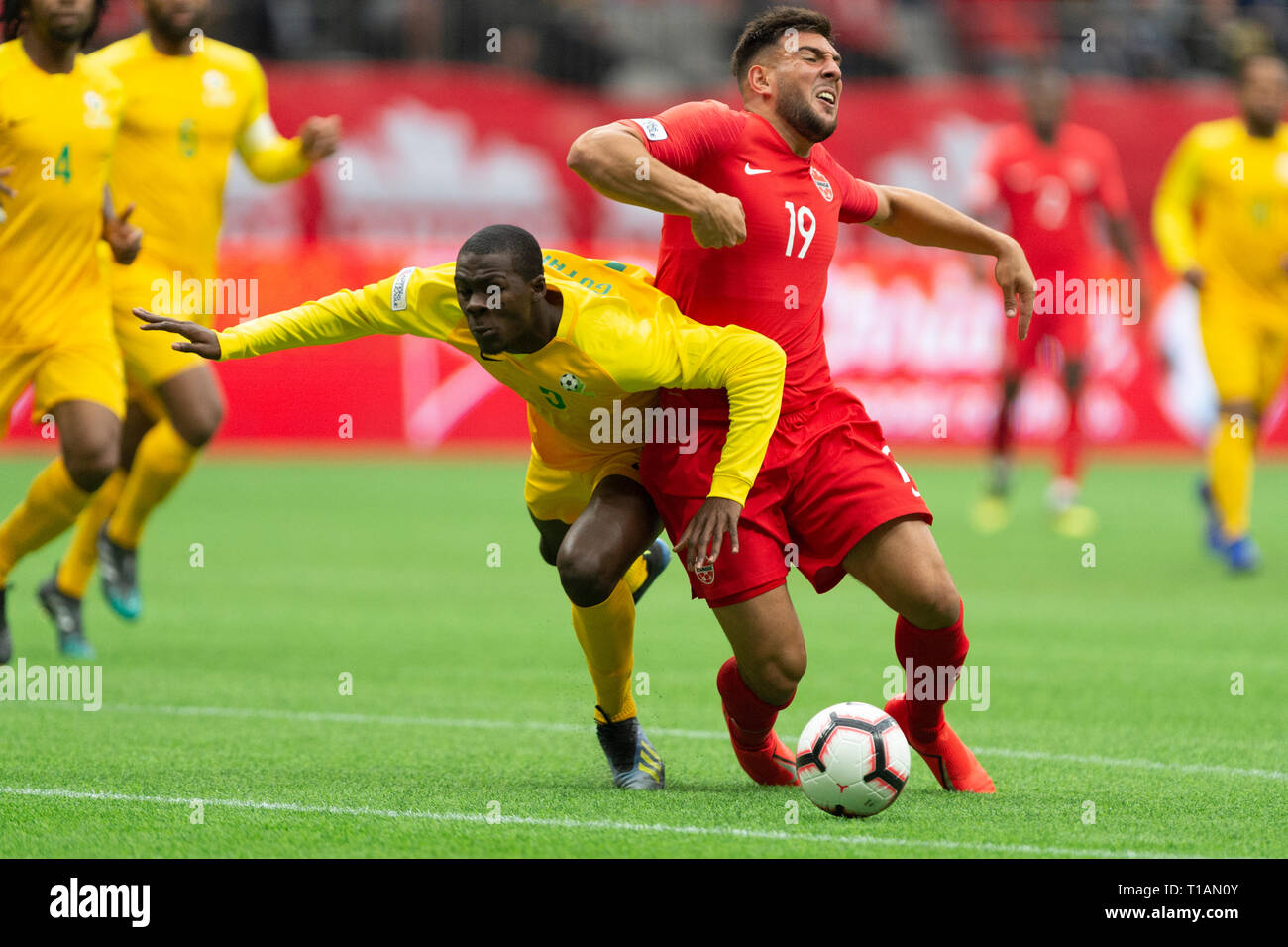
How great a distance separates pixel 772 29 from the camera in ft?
19.0

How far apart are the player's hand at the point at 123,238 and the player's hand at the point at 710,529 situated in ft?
11.2

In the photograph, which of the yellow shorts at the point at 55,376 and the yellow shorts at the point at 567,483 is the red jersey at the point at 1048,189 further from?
the yellow shorts at the point at 567,483

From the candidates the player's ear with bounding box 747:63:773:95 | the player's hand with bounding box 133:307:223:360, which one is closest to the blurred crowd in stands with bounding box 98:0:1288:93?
the player's ear with bounding box 747:63:773:95

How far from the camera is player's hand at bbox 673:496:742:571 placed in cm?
521

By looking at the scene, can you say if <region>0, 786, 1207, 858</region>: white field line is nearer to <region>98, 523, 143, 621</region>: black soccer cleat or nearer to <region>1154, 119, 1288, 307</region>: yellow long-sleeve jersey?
<region>98, 523, 143, 621</region>: black soccer cleat

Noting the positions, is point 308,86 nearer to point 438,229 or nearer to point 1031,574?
point 438,229

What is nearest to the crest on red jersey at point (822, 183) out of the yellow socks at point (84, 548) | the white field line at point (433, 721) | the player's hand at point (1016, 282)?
the player's hand at point (1016, 282)

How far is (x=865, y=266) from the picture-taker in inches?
799

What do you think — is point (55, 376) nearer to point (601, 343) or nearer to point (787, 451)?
point (601, 343)

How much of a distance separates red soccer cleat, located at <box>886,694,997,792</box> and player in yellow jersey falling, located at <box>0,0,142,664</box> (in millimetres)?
3722

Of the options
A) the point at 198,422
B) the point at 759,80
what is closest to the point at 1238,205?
the point at 198,422

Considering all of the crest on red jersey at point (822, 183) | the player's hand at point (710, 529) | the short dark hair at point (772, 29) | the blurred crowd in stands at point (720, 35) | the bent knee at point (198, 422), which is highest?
the blurred crowd in stands at point (720, 35)

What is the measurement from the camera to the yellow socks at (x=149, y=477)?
9039mm
